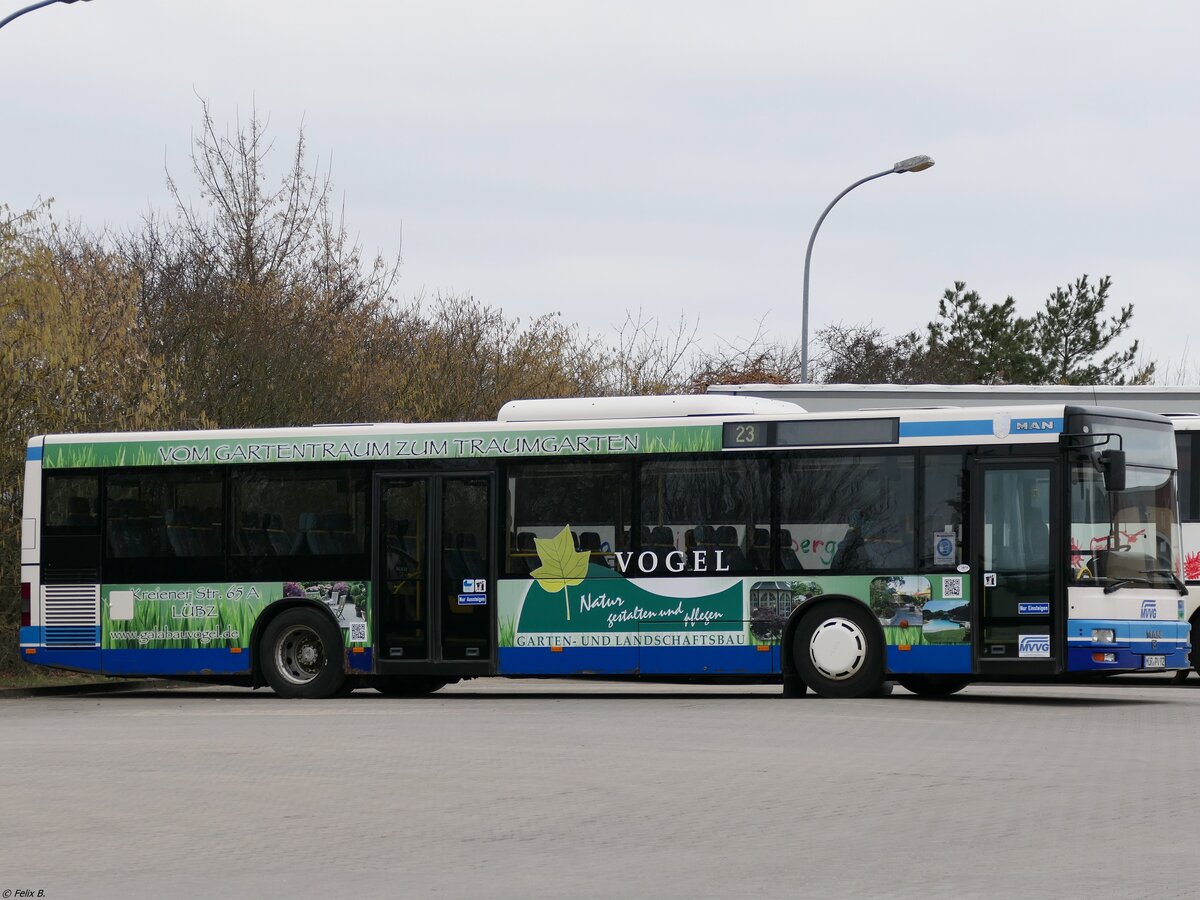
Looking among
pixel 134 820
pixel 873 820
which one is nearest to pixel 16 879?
pixel 134 820

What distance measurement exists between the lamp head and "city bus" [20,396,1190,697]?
10713 millimetres

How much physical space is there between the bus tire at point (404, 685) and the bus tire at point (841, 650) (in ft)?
16.1

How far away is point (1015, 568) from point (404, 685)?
7.38m

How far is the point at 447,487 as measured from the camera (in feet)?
67.7

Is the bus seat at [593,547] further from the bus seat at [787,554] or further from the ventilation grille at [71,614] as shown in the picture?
the ventilation grille at [71,614]

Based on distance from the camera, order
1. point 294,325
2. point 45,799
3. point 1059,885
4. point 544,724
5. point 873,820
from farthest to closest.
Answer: point 294,325, point 544,724, point 45,799, point 873,820, point 1059,885

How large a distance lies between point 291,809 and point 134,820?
93cm

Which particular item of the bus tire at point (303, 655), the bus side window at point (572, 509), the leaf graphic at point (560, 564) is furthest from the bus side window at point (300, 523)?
the leaf graphic at point (560, 564)

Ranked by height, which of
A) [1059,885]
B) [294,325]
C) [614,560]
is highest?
[294,325]

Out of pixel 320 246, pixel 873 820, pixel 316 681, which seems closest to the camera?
pixel 873 820

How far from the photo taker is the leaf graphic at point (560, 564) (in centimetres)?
2009

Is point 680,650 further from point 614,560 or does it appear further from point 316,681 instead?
point 316,681

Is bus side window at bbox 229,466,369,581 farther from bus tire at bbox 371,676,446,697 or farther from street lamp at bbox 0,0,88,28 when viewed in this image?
street lamp at bbox 0,0,88,28

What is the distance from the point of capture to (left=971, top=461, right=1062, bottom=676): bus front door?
18484 millimetres
